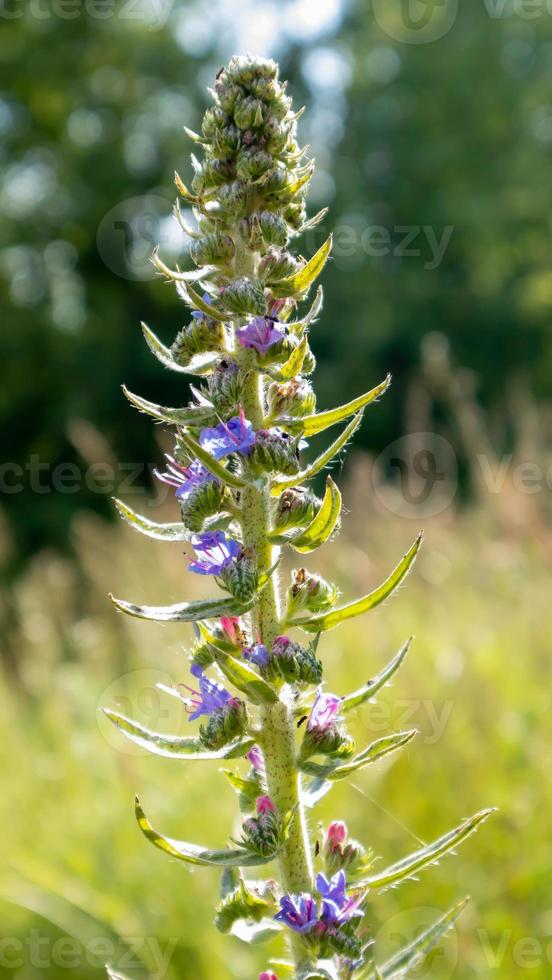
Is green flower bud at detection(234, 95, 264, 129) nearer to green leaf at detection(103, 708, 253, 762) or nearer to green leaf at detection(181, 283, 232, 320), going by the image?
green leaf at detection(181, 283, 232, 320)

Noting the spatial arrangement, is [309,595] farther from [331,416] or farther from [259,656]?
[331,416]

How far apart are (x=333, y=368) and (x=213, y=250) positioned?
20.4 meters

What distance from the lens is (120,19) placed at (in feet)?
80.6

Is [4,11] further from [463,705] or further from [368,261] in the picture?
[463,705]

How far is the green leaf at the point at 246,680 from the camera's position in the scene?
145 cm

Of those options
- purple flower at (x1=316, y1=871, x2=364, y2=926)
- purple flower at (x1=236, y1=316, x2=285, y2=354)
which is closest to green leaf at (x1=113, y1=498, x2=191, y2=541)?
purple flower at (x1=236, y1=316, x2=285, y2=354)

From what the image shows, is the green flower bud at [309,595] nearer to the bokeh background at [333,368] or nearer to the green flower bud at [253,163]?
the green flower bud at [253,163]

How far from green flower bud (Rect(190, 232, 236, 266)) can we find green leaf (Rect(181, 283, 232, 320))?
0.22 feet

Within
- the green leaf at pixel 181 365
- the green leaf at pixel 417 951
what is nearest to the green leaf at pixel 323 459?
the green leaf at pixel 181 365

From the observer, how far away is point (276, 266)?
5.37 feet

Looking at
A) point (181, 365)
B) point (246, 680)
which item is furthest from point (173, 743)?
point (181, 365)

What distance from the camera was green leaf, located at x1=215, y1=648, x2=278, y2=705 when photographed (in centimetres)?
145

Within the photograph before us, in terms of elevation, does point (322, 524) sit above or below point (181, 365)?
below

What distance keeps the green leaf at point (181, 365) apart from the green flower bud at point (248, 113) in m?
0.38
